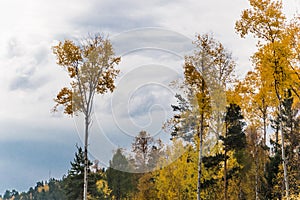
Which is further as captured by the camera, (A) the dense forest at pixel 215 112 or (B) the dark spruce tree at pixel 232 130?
(B) the dark spruce tree at pixel 232 130

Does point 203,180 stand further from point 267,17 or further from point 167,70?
point 267,17

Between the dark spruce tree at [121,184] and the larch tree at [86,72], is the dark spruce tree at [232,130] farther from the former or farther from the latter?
the dark spruce tree at [121,184]

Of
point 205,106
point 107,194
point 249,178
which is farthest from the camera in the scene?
point 107,194

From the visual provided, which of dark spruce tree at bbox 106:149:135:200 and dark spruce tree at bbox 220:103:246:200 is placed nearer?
dark spruce tree at bbox 220:103:246:200

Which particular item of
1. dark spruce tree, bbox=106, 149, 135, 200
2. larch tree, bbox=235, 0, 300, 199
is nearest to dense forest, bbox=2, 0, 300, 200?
larch tree, bbox=235, 0, 300, 199

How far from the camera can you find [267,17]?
2119cm

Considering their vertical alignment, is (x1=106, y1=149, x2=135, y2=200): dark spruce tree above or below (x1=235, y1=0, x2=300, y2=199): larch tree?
below

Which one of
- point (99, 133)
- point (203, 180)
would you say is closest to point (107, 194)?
point (203, 180)

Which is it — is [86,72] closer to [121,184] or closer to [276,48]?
[276,48]

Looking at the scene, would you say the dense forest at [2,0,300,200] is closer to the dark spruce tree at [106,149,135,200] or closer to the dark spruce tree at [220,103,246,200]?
the dark spruce tree at [220,103,246,200]

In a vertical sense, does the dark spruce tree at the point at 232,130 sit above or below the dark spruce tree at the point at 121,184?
above

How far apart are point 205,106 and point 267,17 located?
18.4ft

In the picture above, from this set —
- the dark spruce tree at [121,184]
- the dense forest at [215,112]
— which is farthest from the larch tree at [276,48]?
the dark spruce tree at [121,184]

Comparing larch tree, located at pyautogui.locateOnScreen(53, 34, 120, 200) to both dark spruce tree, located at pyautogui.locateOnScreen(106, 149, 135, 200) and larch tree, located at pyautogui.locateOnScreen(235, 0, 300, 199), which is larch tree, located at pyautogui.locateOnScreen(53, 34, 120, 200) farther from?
dark spruce tree, located at pyautogui.locateOnScreen(106, 149, 135, 200)
